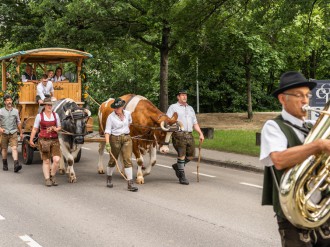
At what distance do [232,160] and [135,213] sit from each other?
7357mm

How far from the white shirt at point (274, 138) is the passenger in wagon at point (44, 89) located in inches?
460

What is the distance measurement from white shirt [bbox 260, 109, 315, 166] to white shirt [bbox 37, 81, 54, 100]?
38.4ft

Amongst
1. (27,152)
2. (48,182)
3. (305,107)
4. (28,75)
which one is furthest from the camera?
(28,75)

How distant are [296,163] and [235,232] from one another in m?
3.99

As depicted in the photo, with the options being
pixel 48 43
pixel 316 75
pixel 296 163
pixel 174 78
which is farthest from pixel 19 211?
pixel 316 75

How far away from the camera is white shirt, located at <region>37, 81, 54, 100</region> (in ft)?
49.6

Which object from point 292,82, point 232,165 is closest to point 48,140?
point 232,165

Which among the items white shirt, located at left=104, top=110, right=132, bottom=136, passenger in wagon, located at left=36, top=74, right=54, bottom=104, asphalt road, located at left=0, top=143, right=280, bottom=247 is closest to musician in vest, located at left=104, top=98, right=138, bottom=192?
white shirt, located at left=104, top=110, right=132, bottom=136

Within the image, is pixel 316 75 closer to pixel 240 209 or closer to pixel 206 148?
pixel 206 148

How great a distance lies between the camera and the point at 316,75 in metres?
44.3

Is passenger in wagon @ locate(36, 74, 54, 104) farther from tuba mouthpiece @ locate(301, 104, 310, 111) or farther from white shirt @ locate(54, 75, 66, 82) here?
tuba mouthpiece @ locate(301, 104, 310, 111)

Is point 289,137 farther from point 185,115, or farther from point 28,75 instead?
point 28,75

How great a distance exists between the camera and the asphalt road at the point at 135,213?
727 cm

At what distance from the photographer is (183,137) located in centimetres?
1184
